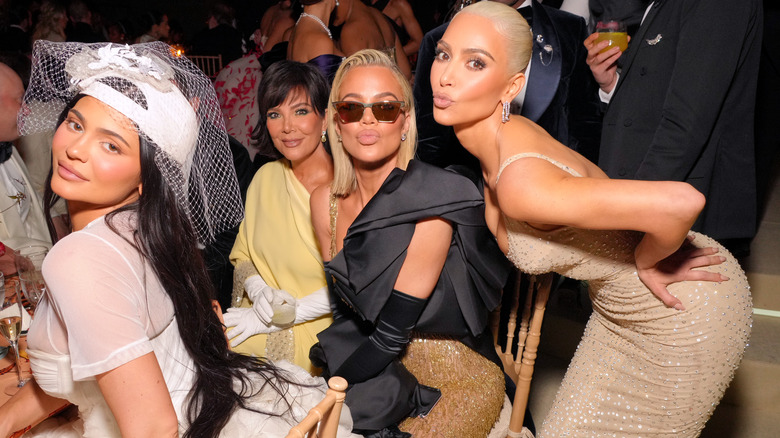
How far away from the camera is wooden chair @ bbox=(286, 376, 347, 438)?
3.84 feet

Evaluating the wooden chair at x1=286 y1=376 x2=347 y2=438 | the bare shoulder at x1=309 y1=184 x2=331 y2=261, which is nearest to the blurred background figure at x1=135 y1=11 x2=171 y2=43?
the bare shoulder at x1=309 y1=184 x2=331 y2=261

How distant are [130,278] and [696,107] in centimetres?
197

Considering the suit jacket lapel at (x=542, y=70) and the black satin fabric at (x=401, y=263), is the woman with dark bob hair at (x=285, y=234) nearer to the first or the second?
the black satin fabric at (x=401, y=263)

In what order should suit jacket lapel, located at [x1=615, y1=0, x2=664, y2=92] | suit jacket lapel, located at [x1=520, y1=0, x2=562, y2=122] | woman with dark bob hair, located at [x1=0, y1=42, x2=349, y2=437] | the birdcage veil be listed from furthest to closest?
suit jacket lapel, located at [x1=520, y1=0, x2=562, y2=122] → suit jacket lapel, located at [x1=615, y1=0, x2=664, y2=92] → the birdcage veil → woman with dark bob hair, located at [x1=0, y1=42, x2=349, y2=437]

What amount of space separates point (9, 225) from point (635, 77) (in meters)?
3.09

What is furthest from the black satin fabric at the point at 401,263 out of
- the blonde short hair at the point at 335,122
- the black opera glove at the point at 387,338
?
the blonde short hair at the point at 335,122

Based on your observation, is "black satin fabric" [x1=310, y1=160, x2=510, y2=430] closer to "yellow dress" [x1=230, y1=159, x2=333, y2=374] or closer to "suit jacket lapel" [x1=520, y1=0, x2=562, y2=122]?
"yellow dress" [x1=230, y1=159, x2=333, y2=374]

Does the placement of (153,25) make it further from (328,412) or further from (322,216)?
(328,412)

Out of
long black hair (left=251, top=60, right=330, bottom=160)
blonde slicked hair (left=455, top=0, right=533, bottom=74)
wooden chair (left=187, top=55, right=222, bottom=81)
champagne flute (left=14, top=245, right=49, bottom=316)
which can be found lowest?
wooden chair (left=187, top=55, right=222, bottom=81)

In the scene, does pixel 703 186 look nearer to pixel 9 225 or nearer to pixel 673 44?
pixel 673 44

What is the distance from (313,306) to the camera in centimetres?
253

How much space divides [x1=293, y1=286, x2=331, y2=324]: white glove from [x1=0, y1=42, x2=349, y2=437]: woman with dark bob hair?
0.79 metres

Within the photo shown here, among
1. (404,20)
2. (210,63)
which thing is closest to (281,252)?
(404,20)

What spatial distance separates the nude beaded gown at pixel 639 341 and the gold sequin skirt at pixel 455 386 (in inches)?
11.5
